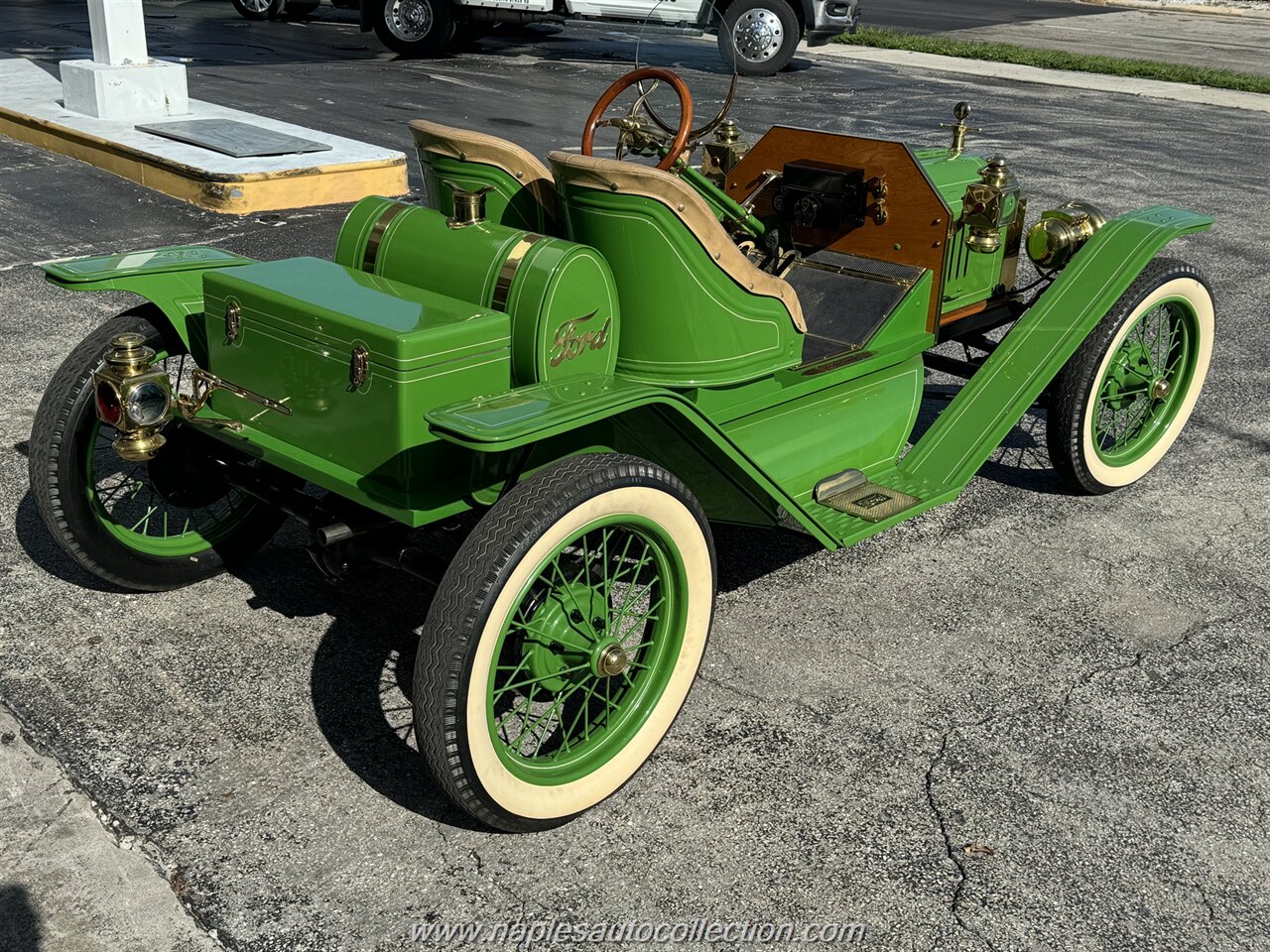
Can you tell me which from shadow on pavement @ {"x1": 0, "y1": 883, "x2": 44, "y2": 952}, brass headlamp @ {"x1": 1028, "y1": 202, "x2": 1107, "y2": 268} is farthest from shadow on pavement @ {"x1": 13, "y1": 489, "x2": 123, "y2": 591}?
brass headlamp @ {"x1": 1028, "y1": 202, "x2": 1107, "y2": 268}

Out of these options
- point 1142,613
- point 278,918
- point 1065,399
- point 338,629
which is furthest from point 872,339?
point 278,918

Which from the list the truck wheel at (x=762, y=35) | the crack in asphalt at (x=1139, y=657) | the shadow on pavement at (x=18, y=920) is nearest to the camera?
the shadow on pavement at (x=18, y=920)

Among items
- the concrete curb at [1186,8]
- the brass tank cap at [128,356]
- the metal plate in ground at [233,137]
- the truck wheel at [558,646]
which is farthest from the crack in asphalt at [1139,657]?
the concrete curb at [1186,8]

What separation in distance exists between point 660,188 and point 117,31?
8119 mm

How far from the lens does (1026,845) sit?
3049 mm

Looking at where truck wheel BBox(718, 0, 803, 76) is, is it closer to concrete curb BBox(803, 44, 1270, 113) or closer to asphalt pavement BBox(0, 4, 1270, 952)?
concrete curb BBox(803, 44, 1270, 113)

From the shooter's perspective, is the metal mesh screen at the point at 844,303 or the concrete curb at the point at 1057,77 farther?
the concrete curb at the point at 1057,77

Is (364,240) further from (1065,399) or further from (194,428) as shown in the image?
(1065,399)

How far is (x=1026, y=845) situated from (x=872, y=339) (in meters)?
1.85

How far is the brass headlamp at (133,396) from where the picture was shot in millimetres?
3127

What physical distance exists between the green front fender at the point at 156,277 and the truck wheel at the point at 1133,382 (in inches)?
115

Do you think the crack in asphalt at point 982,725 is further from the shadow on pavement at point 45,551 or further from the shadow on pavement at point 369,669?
the shadow on pavement at point 45,551

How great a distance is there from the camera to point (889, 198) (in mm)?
4477

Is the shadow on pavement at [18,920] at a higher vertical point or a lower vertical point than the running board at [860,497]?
lower
